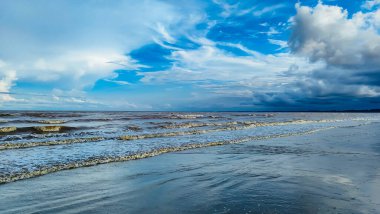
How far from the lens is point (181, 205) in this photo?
24.8 ft

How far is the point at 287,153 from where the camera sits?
651 inches

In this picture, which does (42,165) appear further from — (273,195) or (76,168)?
(273,195)

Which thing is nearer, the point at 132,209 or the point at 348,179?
the point at 132,209

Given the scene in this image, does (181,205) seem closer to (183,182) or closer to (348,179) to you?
(183,182)

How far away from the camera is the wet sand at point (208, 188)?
7375 mm

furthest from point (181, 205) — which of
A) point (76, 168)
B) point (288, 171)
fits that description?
point (76, 168)

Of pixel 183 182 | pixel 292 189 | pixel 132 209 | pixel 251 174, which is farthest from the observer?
pixel 251 174

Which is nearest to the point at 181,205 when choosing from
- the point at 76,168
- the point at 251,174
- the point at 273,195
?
the point at 273,195

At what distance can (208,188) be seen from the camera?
9172mm

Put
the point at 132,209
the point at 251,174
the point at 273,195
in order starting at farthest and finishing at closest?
the point at 251,174 < the point at 273,195 < the point at 132,209

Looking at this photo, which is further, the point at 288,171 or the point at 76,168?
the point at 76,168

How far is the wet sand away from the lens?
738 centimetres

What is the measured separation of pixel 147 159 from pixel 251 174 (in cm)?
584

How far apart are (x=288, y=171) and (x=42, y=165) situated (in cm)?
999
